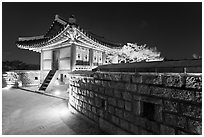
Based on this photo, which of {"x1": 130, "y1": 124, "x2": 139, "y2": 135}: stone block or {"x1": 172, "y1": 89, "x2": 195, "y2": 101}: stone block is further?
{"x1": 130, "y1": 124, "x2": 139, "y2": 135}: stone block

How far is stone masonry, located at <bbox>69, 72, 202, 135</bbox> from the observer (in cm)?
242

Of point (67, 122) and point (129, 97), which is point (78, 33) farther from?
point (129, 97)

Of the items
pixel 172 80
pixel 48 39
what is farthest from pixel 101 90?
pixel 48 39

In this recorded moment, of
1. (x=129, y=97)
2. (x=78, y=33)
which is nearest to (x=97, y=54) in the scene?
(x=78, y=33)

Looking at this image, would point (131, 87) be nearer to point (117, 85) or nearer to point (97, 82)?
point (117, 85)

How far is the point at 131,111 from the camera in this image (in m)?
3.52

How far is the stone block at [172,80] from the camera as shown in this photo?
2547mm

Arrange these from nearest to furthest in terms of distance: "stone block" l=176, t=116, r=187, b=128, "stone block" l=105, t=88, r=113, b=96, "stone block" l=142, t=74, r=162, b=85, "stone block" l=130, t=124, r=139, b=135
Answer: "stone block" l=176, t=116, r=187, b=128, "stone block" l=142, t=74, r=162, b=85, "stone block" l=130, t=124, r=139, b=135, "stone block" l=105, t=88, r=113, b=96

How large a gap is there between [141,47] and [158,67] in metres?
18.5

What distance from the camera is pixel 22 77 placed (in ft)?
50.1

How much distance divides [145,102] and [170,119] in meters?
0.70

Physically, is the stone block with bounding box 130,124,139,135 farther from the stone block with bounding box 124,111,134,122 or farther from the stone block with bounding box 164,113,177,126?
the stone block with bounding box 164,113,177,126

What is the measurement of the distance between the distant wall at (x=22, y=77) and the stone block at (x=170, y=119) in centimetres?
1661

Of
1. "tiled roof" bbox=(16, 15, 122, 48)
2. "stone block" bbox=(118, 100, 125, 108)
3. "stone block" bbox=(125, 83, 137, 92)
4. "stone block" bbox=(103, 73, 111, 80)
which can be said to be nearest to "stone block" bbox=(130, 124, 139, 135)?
"stone block" bbox=(118, 100, 125, 108)
